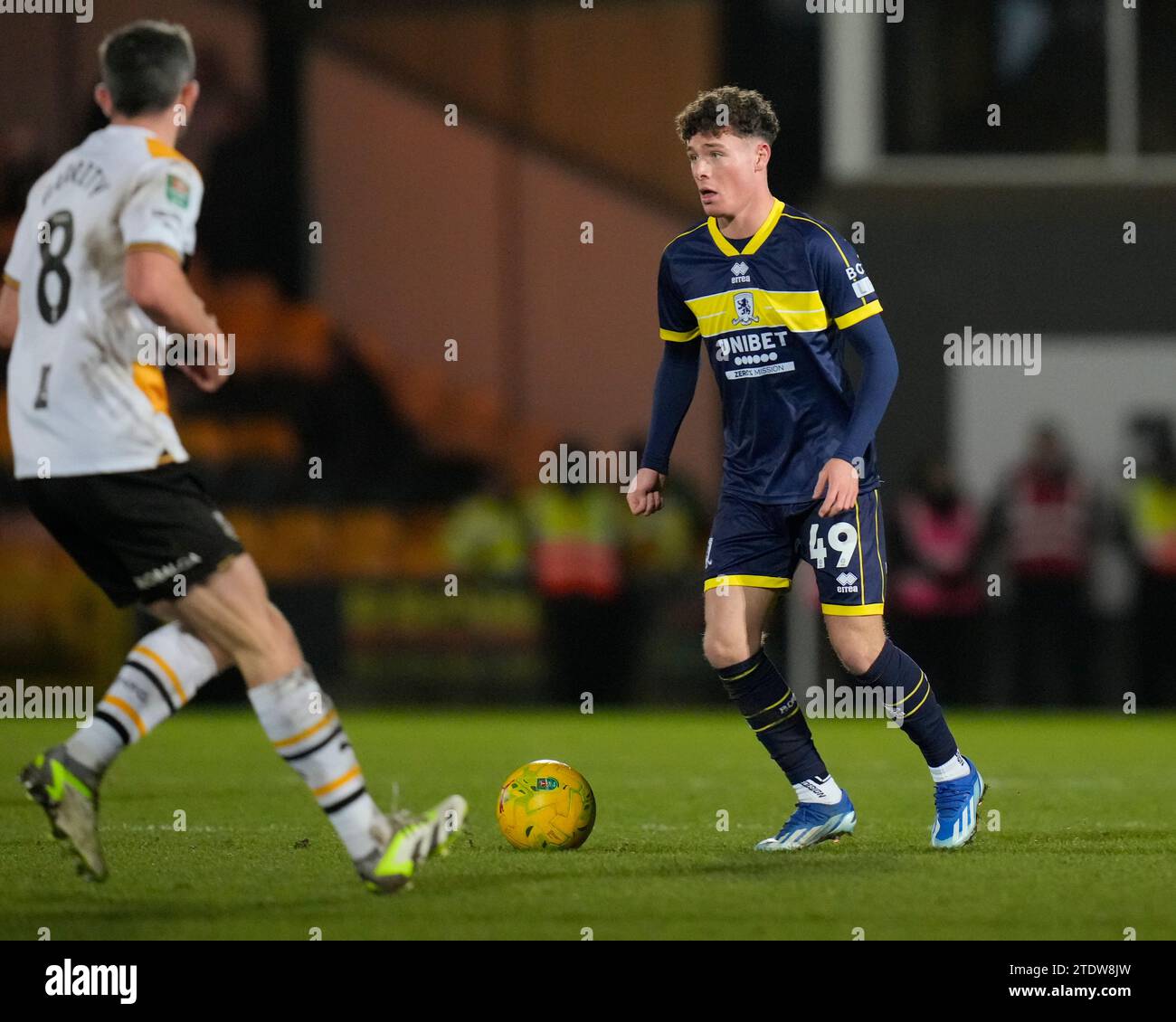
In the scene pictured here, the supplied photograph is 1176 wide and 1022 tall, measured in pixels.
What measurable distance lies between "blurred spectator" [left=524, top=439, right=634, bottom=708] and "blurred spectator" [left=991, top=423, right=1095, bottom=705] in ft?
8.60

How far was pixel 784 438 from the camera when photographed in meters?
6.00

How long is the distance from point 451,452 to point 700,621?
4738 millimetres

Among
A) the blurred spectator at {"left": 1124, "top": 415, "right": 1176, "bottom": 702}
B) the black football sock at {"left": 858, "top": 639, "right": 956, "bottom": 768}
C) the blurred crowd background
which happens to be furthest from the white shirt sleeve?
the blurred spectator at {"left": 1124, "top": 415, "right": 1176, "bottom": 702}

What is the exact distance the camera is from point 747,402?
19.8 ft

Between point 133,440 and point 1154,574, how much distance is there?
10204 mm

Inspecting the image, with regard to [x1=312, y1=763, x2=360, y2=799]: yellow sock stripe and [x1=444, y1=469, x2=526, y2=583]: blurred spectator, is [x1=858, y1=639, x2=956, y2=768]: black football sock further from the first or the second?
Result: [x1=444, y1=469, x2=526, y2=583]: blurred spectator

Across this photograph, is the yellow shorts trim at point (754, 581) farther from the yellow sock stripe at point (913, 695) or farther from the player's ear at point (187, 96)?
the player's ear at point (187, 96)

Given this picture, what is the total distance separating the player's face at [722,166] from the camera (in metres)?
5.86

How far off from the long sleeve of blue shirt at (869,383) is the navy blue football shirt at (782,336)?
0.05 meters

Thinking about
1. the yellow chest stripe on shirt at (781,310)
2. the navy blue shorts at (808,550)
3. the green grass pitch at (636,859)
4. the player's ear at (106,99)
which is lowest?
the green grass pitch at (636,859)

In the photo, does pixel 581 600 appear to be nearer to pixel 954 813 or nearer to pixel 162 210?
pixel 954 813
